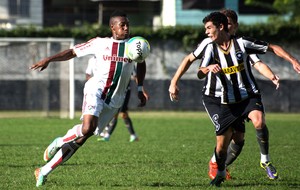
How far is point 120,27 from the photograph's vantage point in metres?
9.36

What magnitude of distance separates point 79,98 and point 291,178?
1964 centimetres

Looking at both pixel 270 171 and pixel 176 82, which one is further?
pixel 270 171

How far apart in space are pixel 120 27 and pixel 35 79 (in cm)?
1713

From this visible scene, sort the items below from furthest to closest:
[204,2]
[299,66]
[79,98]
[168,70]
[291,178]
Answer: [204,2]
[168,70]
[79,98]
[291,178]
[299,66]

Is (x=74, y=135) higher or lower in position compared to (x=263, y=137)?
higher

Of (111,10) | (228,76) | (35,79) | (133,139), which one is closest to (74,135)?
(228,76)

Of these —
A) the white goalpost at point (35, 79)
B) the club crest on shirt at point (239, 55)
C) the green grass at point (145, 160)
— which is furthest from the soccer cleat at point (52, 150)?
the white goalpost at point (35, 79)

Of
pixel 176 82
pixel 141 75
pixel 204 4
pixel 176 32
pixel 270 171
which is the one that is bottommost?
pixel 176 32

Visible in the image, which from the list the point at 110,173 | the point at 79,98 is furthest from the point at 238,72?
the point at 79,98

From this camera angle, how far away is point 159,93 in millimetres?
29500

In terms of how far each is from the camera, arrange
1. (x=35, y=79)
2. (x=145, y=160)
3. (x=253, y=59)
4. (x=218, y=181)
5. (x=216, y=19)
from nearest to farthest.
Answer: (x=216, y=19), (x=218, y=181), (x=253, y=59), (x=145, y=160), (x=35, y=79)

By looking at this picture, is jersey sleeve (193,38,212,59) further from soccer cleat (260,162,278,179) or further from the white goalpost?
the white goalpost

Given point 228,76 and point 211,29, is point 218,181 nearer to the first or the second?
point 228,76

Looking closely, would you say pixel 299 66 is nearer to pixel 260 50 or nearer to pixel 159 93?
pixel 260 50
